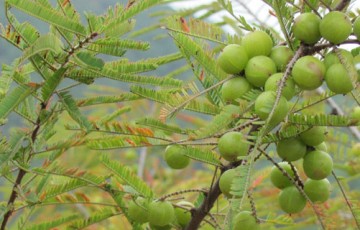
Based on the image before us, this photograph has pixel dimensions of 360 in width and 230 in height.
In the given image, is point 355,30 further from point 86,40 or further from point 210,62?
point 86,40

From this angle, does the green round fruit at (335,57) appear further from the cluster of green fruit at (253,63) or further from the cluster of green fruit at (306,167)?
the cluster of green fruit at (306,167)

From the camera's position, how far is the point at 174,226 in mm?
1555

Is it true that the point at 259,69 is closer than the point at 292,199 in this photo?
Yes

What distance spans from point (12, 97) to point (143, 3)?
0.30m

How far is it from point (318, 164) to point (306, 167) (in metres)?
0.03

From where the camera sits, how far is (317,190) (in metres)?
1.35

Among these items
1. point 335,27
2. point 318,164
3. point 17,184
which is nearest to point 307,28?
point 335,27

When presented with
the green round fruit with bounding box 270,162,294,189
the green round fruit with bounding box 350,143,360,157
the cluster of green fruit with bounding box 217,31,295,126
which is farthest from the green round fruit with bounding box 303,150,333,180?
the green round fruit with bounding box 350,143,360,157

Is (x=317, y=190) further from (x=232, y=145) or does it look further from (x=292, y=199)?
(x=232, y=145)

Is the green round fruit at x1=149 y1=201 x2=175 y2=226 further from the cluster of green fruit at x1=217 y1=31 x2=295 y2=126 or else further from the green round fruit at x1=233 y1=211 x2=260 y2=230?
the cluster of green fruit at x1=217 y1=31 x2=295 y2=126

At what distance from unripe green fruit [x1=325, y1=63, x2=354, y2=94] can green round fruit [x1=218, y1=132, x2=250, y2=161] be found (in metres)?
0.20

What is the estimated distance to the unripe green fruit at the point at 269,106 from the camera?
97 centimetres

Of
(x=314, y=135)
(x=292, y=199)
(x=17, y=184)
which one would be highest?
(x=314, y=135)

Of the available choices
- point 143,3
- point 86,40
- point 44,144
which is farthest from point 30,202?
point 143,3
